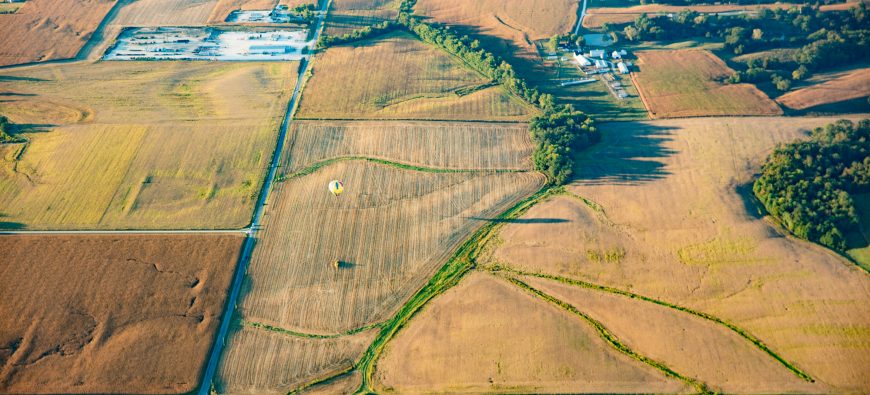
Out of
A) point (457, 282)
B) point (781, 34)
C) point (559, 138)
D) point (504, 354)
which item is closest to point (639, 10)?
point (781, 34)

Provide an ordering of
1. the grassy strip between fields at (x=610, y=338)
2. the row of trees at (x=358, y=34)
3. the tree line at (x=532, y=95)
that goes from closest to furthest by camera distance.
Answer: the grassy strip between fields at (x=610, y=338) < the tree line at (x=532, y=95) < the row of trees at (x=358, y=34)

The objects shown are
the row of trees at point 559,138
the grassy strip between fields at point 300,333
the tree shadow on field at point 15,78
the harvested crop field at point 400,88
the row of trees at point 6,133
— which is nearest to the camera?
the grassy strip between fields at point 300,333

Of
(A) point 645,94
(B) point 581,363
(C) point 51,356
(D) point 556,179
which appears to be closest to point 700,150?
(A) point 645,94

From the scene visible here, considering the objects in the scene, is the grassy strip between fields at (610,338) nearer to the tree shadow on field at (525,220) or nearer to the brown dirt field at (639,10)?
the tree shadow on field at (525,220)

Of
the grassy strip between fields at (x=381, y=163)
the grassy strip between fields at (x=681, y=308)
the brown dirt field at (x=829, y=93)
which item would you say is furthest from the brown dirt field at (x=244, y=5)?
the brown dirt field at (x=829, y=93)

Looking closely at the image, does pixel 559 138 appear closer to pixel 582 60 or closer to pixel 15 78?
pixel 582 60

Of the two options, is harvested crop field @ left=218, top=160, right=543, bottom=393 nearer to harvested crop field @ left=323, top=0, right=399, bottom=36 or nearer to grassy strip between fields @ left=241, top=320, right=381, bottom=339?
grassy strip between fields @ left=241, top=320, right=381, bottom=339
